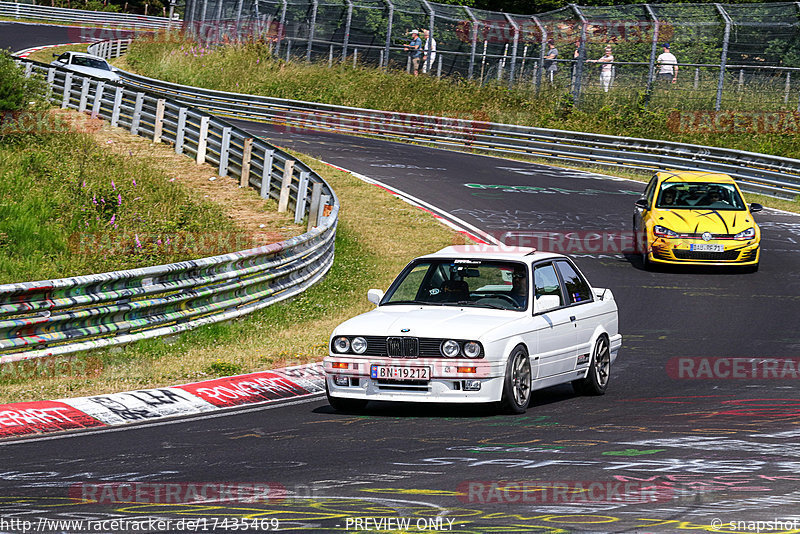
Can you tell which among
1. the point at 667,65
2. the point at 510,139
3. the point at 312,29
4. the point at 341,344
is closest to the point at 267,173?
the point at 510,139

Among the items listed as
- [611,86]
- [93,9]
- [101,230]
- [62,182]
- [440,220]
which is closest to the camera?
[101,230]

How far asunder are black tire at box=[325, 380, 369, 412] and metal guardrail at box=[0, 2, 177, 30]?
66.5 metres

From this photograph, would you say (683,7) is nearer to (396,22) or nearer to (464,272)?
(396,22)

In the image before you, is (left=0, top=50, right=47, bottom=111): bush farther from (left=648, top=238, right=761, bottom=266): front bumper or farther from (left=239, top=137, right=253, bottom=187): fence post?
(left=648, top=238, right=761, bottom=266): front bumper

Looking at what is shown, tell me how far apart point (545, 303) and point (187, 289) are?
5292 millimetres

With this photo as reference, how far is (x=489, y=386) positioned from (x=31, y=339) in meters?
4.84

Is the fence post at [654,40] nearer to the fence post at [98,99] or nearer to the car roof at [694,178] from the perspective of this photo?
the car roof at [694,178]

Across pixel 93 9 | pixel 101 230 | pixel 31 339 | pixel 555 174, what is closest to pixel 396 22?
pixel 555 174

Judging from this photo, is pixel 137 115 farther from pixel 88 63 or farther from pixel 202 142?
pixel 88 63

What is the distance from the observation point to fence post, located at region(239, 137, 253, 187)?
2728cm

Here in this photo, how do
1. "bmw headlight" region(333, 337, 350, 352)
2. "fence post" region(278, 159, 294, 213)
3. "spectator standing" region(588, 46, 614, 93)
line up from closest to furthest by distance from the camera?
"bmw headlight" region(333, 337, 350, 352), "fence post" region(278, 159, 294, 213), "spectator standing" region(588, 46, 614, 93)

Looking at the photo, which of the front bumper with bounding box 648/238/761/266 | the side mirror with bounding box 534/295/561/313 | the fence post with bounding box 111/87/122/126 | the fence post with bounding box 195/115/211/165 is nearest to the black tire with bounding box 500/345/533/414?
the side mirror with bounding box 534/295/561/313

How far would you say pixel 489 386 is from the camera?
9609 millimetres

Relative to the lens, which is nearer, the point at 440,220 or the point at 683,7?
the point at 440,220
